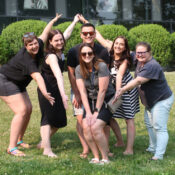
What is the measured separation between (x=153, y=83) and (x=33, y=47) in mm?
1994

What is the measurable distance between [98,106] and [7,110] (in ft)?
16.2

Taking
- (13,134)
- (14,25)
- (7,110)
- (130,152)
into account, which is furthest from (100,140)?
(14,25)

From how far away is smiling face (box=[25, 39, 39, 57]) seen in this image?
5.84m

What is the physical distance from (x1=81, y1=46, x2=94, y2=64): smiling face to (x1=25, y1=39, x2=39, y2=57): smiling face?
2.76 ft

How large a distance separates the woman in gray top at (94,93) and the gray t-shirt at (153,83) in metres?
0.62

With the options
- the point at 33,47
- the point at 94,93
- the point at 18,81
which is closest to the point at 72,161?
the point at 94,93

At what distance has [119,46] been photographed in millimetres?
5996

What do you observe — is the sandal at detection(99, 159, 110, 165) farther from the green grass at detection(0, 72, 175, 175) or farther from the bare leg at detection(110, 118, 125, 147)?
the bare leg at detection(110, 118, 125, 147)

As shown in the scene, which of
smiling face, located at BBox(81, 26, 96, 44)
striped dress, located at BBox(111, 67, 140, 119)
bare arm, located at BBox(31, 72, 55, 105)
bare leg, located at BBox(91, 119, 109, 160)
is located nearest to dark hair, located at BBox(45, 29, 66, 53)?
smiling face, located at BBox(81, 26, 96, 44)

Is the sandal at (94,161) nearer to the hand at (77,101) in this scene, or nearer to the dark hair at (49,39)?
the hand at (77,101)

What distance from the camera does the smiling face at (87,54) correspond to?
5.46 metres

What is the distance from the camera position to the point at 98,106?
218 inches

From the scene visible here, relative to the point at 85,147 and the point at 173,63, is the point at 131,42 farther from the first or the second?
the point at 85,147

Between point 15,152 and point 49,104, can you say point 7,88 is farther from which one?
point 15,152
